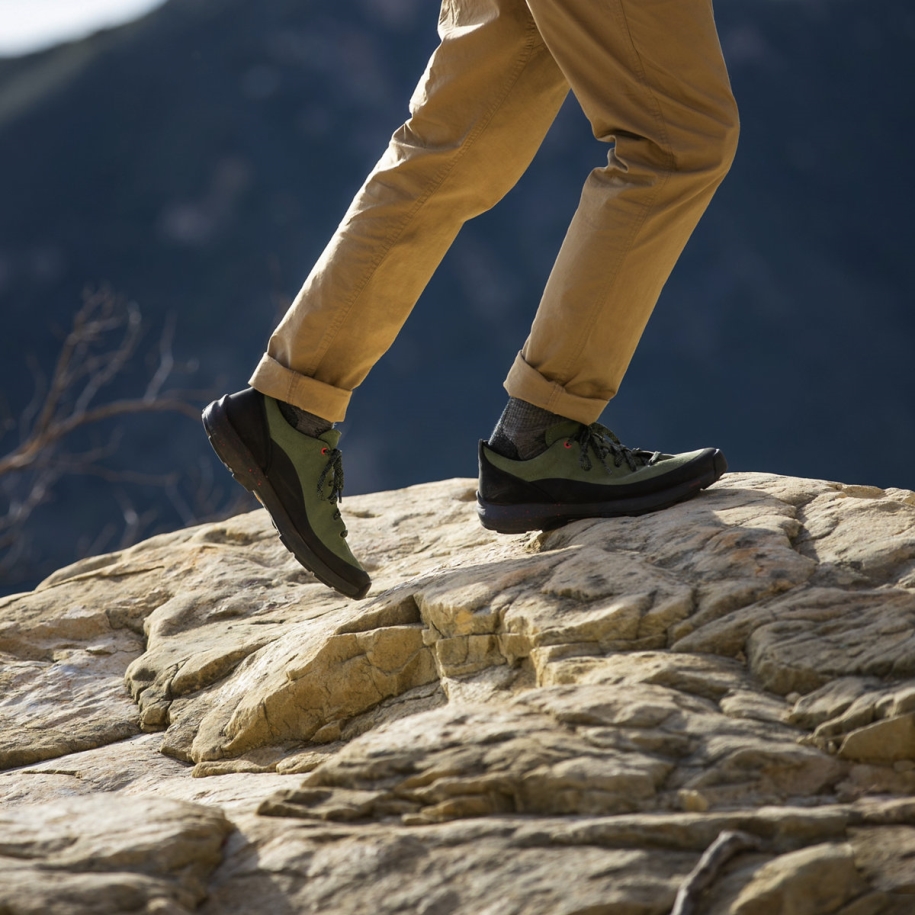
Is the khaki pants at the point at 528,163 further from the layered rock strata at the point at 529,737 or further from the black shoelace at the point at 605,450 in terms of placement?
the layered rock strata at the point at 529,737

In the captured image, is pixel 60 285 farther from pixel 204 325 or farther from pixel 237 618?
pixel 237 618

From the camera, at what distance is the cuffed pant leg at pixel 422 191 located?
67.7 inches

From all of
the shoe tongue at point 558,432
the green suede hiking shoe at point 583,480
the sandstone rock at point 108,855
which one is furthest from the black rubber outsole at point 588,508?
the sandstone rock at point 108,855

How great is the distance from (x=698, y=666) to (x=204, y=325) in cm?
873

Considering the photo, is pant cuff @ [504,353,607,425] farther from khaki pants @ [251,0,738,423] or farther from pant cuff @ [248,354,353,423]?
pant cuff @ [248,354,353,423]

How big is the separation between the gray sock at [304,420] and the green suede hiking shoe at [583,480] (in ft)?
1.02

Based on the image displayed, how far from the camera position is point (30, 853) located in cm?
104

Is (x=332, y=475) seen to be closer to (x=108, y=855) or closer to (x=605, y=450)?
(x=605, y=450)

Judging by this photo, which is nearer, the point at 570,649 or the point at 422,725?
the point at 422,725

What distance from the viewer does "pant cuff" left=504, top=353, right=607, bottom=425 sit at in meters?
1.78

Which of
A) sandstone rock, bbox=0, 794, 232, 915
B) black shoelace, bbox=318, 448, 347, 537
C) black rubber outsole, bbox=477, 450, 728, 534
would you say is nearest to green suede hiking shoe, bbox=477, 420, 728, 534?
black rubber outsole, bbox=477, 450, 728, 534

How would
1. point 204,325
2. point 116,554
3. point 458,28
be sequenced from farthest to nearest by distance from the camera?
point 204,325 → point 116,554 → point 458,28

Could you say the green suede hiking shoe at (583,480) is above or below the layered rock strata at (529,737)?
above

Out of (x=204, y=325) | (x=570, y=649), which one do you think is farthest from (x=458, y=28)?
(x=204, y=325)
